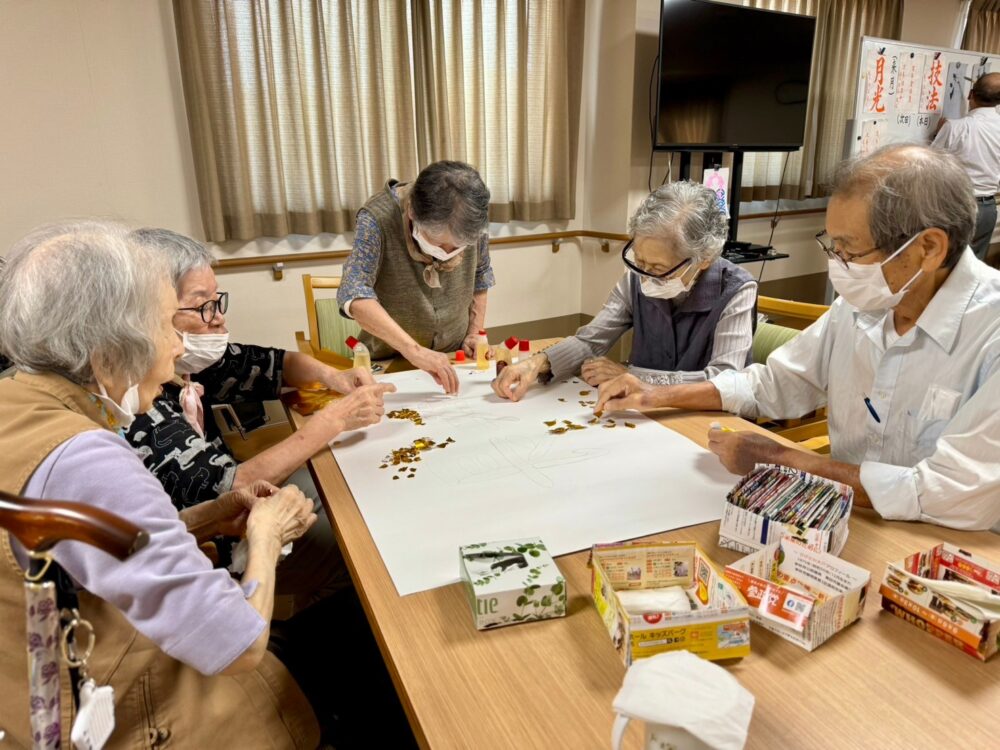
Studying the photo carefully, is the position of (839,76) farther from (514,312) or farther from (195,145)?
(195,145)

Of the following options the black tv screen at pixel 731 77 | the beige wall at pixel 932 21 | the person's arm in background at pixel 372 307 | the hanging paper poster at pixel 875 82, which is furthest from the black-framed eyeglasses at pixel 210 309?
the beige wall at pixel 932 21

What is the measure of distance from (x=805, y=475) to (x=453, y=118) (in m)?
3.21

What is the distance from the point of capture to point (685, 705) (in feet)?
1.75

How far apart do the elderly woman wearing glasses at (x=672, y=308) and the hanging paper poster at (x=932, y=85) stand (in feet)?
14.7

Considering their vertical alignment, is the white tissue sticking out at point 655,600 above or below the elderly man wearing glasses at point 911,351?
below

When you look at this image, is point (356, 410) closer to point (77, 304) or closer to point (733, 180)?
point (77, 304)

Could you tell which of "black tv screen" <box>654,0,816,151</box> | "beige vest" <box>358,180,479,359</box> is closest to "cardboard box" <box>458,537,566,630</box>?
"beige vest" <box>358,180,479,359</box>

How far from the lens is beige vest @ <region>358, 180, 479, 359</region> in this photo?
7.72 ft

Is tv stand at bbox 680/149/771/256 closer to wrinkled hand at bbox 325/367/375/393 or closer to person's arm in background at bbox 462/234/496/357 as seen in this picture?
person's arm in background at bbox 462/234/496/357

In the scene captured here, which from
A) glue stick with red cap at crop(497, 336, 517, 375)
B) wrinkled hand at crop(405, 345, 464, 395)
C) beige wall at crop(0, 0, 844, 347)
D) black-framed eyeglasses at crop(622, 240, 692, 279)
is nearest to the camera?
black-framed eyeglasses at crop(622, 240, 692, 279)

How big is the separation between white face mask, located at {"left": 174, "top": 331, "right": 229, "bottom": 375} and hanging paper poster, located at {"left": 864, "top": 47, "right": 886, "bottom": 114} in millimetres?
4939

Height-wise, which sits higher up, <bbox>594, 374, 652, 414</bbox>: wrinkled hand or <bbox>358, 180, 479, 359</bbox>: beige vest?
<bbox>358, 180, 479, 359</bbox>: beige vest

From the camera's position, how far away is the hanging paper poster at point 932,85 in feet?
16.5

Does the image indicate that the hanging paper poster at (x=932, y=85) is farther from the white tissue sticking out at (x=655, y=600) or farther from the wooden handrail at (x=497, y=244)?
the white tissue sticking out at (x=655, y=600)
